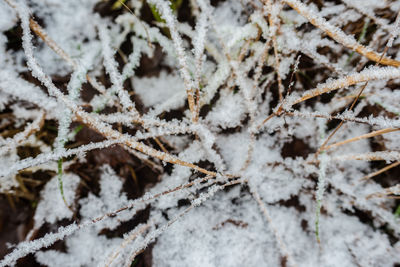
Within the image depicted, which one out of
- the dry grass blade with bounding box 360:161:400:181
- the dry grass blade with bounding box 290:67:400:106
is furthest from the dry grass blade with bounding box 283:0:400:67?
the dry grass blade with bounding box 360:161:400:181

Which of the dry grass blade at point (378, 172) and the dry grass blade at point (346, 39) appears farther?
the dry grass blade at point (378, 172)

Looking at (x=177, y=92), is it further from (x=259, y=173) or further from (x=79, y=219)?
(x=79, y=219)

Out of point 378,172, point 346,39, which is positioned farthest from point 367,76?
point 378,172

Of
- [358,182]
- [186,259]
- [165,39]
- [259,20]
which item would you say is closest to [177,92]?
[165,39]

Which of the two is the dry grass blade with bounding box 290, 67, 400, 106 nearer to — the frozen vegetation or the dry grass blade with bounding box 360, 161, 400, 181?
the frozen vegetation

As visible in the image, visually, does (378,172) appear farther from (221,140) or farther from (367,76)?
(221,140)

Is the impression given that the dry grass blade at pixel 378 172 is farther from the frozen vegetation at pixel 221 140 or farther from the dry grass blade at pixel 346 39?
the dry grass blade at pixel 346 39

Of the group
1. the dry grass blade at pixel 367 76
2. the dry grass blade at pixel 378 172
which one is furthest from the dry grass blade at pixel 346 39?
the dry grass blade at pixel 378 172

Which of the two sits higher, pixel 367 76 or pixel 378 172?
pixel 367 76
